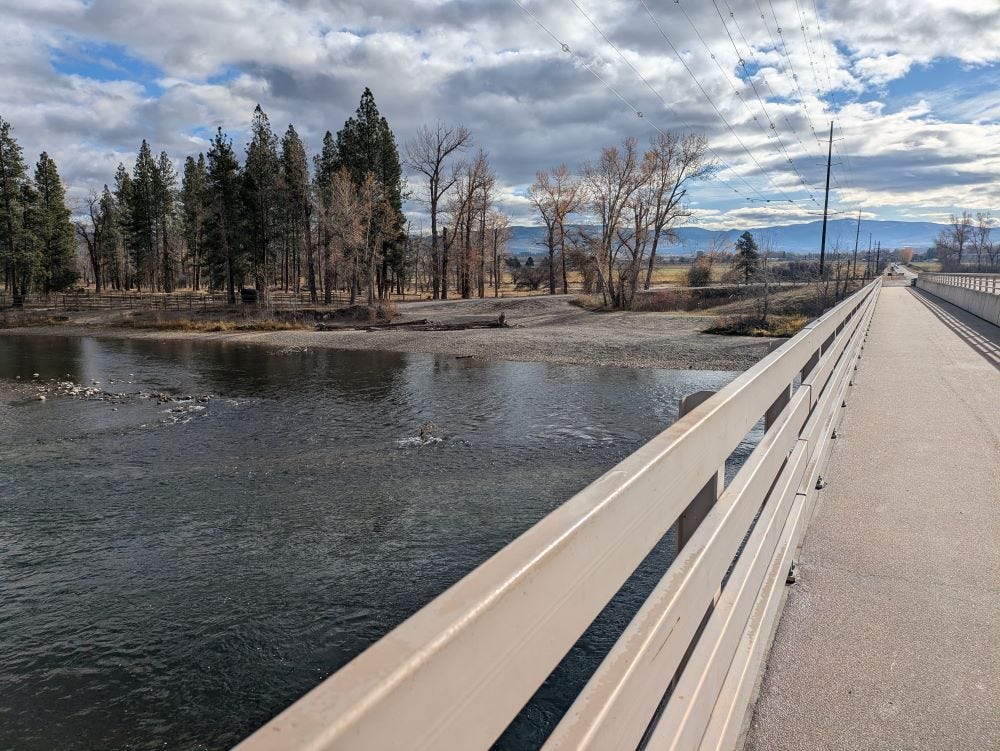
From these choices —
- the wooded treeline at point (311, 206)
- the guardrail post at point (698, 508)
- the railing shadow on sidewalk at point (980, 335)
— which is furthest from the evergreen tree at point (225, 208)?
the guardrail post at point (698, 508)

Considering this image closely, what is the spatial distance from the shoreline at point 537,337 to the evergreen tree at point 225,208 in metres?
9.80

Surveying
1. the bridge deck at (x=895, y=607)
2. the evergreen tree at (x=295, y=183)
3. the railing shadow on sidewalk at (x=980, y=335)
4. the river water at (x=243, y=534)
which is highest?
the evergreen tree at (x=295, y=183)

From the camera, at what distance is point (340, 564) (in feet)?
25.6

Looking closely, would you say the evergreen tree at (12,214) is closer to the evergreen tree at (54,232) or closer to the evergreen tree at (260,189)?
the evergreen tree at (54,232)

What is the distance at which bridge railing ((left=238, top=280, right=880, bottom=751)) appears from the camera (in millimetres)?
750

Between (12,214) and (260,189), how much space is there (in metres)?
20.8

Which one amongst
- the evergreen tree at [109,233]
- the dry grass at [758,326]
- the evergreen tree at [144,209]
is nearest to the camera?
the dry grass at [758,326]

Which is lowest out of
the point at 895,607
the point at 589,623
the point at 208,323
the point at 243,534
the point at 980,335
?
the point at 243,534

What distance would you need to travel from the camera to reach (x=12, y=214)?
2180 inches

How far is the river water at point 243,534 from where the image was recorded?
568cm

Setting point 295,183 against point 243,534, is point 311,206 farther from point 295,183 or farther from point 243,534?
point 243,534

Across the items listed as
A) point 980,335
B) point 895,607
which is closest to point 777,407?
point 895,607

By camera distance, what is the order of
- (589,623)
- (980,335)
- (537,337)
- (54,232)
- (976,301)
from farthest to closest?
(54,232) < (537,337) < (976,301) < (980,335) < (589,623)

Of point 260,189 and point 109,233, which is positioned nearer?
point 260,189
